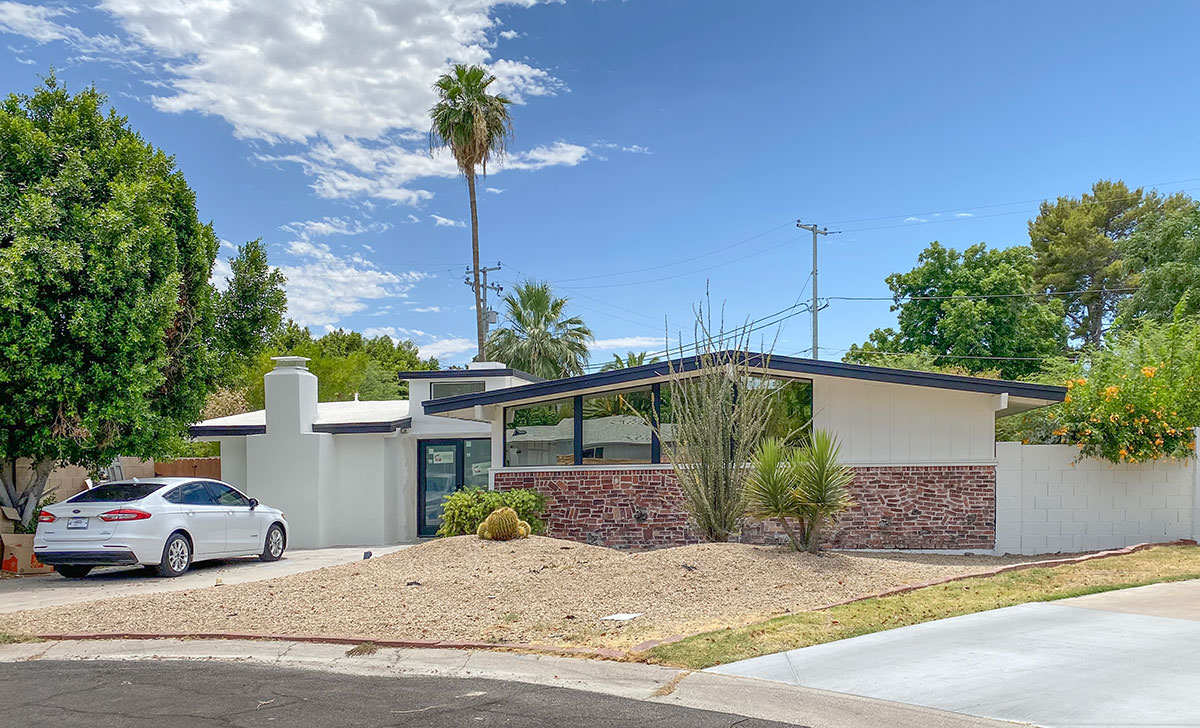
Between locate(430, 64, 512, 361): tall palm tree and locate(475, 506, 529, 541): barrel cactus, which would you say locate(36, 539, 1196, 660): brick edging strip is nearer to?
locate(475, 506, 529, 541): barrel cactus

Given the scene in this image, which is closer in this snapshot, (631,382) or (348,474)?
(631,382)

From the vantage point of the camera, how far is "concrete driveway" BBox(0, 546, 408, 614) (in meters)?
11.8

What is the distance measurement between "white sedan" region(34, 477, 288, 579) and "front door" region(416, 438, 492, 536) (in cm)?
561

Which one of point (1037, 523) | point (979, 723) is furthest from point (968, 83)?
point (979, 723)

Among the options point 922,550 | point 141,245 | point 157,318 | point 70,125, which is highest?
point 70,125

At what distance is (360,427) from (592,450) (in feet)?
17.6

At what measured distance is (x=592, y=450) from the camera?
16688 millimetres

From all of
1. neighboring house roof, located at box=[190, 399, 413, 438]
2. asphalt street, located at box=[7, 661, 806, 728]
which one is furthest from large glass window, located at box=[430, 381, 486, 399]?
asphalt street, located at box=[7, 661, 806, 728]

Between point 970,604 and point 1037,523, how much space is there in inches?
244

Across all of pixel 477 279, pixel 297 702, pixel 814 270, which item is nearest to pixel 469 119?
pixel 477 279

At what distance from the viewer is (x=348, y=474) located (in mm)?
19609

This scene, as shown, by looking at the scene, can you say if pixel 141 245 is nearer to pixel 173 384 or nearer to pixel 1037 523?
pixel 173 384

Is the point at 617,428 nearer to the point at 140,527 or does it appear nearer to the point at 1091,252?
the point at 140,527

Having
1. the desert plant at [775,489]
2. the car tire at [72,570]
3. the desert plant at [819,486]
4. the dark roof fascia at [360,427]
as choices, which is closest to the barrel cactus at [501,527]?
the desert plant at [775,489]
